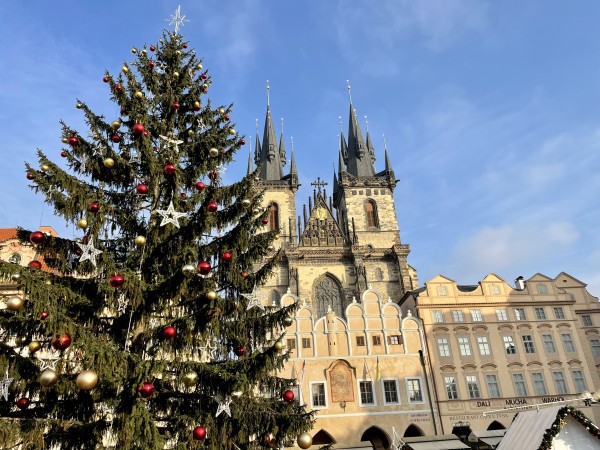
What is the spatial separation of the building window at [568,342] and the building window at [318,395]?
13434 mm

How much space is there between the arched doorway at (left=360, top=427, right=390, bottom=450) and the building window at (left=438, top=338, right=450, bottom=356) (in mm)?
5077

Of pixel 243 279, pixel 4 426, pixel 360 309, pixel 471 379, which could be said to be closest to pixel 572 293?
pixel 471 379

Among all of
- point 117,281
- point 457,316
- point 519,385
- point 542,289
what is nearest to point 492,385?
point 519,385

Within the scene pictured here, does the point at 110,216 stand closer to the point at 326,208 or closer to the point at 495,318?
the point at 495,318

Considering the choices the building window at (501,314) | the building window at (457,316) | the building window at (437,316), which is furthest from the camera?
the building window at (501,314)

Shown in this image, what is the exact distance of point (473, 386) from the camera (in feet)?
74.3

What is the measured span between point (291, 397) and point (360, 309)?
1588cm

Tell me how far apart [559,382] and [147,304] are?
77.0ft

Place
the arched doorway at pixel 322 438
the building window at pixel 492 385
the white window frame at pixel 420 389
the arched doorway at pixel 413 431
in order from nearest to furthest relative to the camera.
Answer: the arched doorway at pixel 322 438, the arched doorway at pixel 413 431, the white window frame at pixel 420 389, the building window at pixel 492 385

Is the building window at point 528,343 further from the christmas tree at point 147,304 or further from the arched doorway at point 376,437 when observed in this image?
the christmas tree at point 147,304

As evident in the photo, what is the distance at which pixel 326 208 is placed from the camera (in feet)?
149

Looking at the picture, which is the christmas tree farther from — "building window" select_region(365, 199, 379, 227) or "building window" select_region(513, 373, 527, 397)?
"building window" select_region(365, 199, 379, 227)

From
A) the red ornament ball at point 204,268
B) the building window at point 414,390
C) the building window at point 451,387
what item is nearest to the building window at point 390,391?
the building window at point 414,390

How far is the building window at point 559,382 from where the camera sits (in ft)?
75.4
